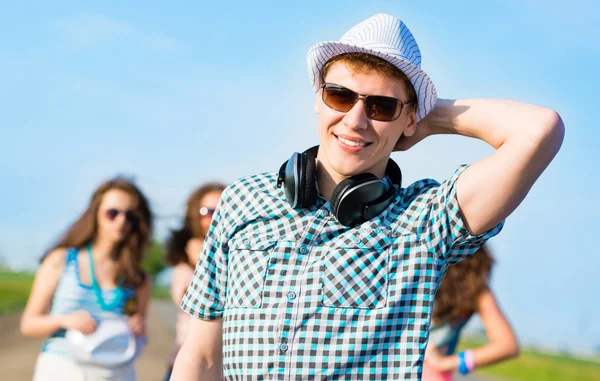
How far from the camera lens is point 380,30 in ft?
9.23

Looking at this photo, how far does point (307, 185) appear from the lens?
276 cm

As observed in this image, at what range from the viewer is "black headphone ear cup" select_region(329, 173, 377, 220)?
2678 mm

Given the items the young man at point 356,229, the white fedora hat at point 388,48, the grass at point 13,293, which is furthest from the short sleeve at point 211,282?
the grass at point 13,293

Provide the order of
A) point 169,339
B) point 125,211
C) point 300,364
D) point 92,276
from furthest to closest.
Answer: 1. point 169,339
2. point 125,211
3. point 92,276
4. point 300,364

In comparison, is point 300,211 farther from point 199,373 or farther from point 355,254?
point 199,373

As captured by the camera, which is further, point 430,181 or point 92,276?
point 92,276

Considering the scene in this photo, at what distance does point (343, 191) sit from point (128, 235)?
471cm

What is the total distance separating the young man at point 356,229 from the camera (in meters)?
2.59

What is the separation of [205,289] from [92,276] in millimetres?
3977

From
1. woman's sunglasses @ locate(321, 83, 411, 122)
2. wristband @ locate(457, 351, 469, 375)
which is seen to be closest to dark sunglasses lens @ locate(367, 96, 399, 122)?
woman's sunglasses @ locate(321, 83, 411, 122)

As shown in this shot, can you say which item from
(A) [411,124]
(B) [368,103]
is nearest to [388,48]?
(B) [368,103]

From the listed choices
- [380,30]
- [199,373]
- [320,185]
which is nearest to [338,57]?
[380,30]

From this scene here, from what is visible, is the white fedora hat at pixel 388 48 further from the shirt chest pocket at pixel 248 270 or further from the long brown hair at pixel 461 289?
the long brown hair at pixel 461 289

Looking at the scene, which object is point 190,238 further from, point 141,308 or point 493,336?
point 493,336
